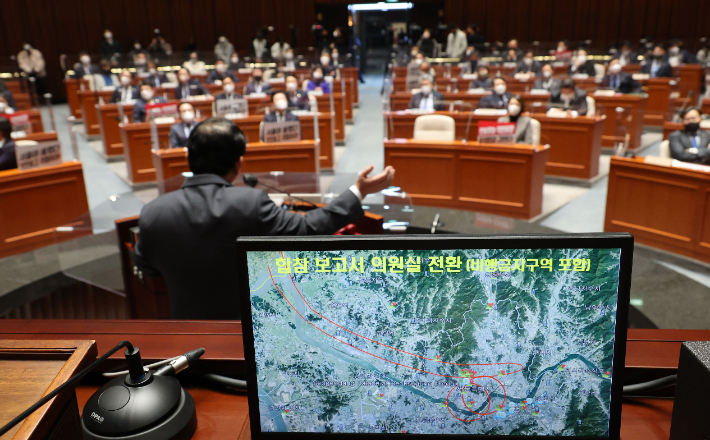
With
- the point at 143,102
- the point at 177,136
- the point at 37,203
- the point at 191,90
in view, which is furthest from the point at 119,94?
the point at 37,203

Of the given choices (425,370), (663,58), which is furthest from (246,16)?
(425,370)

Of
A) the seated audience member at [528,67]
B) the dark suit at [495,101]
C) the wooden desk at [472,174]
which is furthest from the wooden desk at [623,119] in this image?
the seated audience member at [528,67]

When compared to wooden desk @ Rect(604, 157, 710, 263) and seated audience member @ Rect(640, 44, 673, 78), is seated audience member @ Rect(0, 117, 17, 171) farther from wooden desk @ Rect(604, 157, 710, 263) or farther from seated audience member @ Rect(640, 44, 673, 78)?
seated audience member @ Rect(640, 44, 673, 78)

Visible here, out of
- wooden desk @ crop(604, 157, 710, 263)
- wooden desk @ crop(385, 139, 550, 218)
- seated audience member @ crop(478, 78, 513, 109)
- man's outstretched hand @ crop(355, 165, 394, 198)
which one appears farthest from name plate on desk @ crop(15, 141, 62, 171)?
seated audience member @ crop(478, 78, 513, 109)

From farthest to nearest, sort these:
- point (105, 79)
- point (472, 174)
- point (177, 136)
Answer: point (105, 79), point (177, 136), point (472, 174)

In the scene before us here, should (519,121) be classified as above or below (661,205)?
above

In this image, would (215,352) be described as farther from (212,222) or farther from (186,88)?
(186,88)
